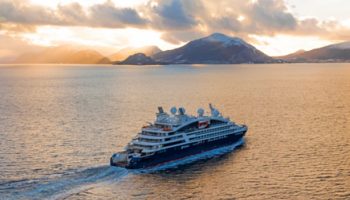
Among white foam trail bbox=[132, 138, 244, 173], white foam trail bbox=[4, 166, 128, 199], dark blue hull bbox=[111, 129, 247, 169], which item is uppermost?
dark blue hull bbox=[111, 129, 247, 169]

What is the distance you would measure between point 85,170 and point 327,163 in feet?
128

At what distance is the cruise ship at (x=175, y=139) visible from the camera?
80.0 m

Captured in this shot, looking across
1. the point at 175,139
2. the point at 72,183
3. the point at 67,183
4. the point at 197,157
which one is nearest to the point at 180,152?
the point at 175,139

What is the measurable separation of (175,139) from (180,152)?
8.63ft

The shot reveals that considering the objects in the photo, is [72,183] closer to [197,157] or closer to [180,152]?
[180,152]

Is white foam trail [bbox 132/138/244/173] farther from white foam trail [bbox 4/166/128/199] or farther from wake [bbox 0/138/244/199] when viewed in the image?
white foam trail [bbox 4/166/128/199]

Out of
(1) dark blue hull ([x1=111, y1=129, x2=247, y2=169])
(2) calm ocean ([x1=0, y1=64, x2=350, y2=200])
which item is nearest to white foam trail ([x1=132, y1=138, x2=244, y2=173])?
(1) dark blue hull ([x1=111, y1=129, x2=247, y2=169])

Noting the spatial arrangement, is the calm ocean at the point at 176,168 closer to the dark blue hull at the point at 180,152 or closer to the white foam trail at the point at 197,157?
the white foam trail at the point at 197,157

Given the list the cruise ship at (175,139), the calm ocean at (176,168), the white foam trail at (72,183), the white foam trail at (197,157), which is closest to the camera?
the white foam trail at (72,183)

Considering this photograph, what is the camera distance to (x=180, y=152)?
3383 inches

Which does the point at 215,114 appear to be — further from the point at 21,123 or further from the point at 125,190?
the point at 21,123

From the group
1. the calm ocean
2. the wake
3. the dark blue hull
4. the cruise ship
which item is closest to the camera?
the wake

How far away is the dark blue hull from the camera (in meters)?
79.1

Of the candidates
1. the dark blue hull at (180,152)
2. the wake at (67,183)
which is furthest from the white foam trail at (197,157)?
the dark blue hull at (180,152)
